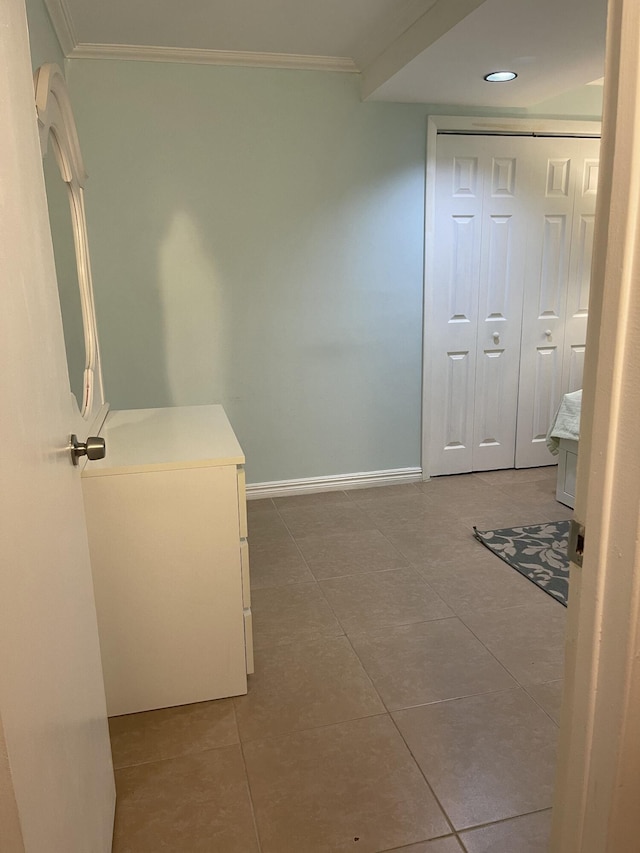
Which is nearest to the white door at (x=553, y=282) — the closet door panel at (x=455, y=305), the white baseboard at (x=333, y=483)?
the closet door panel at (x=455, y=305)

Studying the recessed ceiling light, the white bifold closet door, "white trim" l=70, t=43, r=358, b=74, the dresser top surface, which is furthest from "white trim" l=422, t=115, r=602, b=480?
the dresser top surface

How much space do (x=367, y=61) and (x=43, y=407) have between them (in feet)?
9.82

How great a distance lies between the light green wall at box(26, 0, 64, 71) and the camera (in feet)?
7.14

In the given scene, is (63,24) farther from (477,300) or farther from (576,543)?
(576,543)

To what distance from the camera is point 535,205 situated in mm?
3902

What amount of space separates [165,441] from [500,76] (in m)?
2.50

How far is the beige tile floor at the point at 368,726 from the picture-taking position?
1.57 metres

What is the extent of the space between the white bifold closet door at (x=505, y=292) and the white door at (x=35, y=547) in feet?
9.84

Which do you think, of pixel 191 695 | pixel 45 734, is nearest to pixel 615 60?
pixel 45 734

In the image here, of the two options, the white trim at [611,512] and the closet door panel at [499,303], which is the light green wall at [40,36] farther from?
the closet door panel at [499,303]

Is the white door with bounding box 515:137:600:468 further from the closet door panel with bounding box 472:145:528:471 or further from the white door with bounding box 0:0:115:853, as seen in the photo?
the white door with bounding box 0:0:115:853

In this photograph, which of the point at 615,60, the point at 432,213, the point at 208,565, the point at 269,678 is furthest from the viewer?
the point at 432,213

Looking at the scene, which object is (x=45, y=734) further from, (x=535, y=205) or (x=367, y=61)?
(x=535, y=205)

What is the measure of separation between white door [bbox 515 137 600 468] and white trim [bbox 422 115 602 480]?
0.08m
